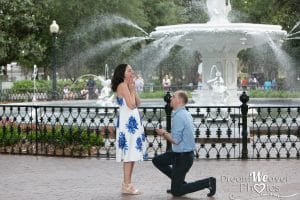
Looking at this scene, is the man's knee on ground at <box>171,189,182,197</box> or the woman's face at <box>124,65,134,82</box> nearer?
the man's knee on ground at <box>171,189,182,197</box>

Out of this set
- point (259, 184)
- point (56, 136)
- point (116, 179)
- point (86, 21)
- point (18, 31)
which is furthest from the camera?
point (86, 21)

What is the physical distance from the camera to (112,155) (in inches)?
510

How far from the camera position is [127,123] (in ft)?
28.7

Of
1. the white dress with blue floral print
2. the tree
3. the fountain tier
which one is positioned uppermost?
the tree

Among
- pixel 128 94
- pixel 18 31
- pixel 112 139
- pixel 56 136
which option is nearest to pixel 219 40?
pixel 112 139

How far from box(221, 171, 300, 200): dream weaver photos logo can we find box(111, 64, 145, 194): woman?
54.9 inches

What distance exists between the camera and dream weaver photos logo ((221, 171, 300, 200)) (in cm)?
865

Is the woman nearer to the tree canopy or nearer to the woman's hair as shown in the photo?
the woman's hair

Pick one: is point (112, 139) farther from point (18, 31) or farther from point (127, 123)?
point (18, 31)

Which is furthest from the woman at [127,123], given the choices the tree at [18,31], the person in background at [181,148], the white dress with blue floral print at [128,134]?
the tree at [18,31]

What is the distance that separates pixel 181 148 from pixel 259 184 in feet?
5.42

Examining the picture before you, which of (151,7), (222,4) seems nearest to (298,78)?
(151,7)

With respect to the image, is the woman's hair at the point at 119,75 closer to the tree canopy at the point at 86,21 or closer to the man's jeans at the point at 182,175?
the man's jeans at the point at 182,175

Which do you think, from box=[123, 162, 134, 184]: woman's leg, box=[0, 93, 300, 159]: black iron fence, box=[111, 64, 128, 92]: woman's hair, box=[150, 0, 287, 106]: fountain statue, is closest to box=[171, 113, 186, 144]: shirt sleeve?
box=[123, 162, 134, 184]: woman's leg
